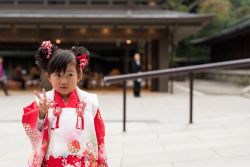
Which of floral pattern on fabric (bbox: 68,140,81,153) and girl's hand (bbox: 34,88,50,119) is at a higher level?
girl's hand (bbox: 34,88,50,119)

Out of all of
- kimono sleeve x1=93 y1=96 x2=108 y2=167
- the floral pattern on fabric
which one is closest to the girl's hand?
the floral pattern on fabric

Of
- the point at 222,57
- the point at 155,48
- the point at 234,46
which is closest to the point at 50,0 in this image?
the point at 155,48

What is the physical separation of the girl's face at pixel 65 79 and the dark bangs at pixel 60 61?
0.07 ft

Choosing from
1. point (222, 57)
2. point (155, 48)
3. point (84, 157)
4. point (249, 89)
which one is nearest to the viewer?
point (84, 157)

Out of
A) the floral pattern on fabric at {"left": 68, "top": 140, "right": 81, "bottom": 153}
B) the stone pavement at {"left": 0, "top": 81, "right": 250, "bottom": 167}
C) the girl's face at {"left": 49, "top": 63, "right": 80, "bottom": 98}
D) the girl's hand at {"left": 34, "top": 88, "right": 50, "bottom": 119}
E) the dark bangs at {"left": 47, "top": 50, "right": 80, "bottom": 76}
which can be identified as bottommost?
the stone pavement at {"left": 0, "top": 81, "right": 250, "bottom": 167}

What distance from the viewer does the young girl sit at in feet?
8.29

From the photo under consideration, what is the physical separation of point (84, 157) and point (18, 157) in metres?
2.71

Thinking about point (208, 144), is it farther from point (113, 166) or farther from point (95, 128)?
point (95, 128)

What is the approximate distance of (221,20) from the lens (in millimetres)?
35062

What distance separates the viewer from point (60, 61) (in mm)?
2553

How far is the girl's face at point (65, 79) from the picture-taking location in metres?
2.56

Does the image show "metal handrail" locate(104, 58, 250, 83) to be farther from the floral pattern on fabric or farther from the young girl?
the floral pattern on fabric

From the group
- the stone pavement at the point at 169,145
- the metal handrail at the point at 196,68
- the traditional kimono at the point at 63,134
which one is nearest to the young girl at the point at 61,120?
the traditional kimono at the point at 63,134

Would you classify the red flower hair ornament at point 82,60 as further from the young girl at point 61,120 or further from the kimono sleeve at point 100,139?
the kimono sleeve at point 100,139
